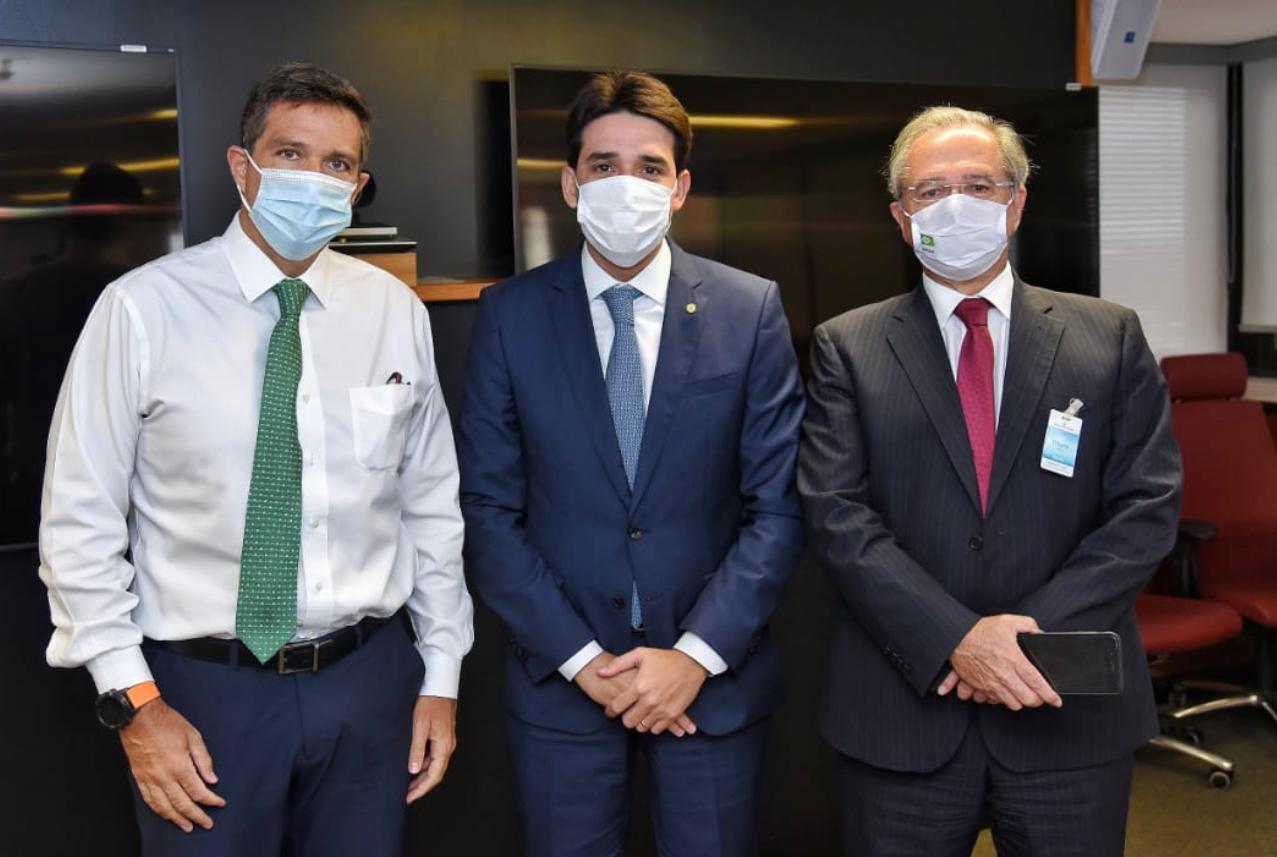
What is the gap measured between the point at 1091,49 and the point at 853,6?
935 mm

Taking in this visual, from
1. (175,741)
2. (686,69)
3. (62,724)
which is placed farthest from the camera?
(686,69)

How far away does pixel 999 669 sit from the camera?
1974 millimetres

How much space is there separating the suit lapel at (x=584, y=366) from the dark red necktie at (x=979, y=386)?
0.57 meters

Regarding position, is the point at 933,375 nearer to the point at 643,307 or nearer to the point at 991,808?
the point at 643,307

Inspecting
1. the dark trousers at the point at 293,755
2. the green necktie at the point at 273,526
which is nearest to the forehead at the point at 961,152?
the green necktie at the point at 273,526

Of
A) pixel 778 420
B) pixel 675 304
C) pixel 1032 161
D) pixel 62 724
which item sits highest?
pixel 1032 161

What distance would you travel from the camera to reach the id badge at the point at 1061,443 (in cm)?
206

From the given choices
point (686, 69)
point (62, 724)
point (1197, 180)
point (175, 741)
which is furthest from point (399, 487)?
point (1197, 180)

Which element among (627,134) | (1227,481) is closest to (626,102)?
(627,134)

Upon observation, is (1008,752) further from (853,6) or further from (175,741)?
(853,6)

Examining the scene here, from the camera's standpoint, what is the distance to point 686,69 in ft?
12.2

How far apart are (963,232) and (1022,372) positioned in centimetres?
25

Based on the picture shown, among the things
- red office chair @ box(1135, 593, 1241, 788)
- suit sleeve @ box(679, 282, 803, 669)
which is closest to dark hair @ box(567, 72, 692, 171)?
suit sleeve @ box(679, 282, 803, 669)

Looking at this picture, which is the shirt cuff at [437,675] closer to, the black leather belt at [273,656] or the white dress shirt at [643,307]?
the black leather belt at [273,656]
